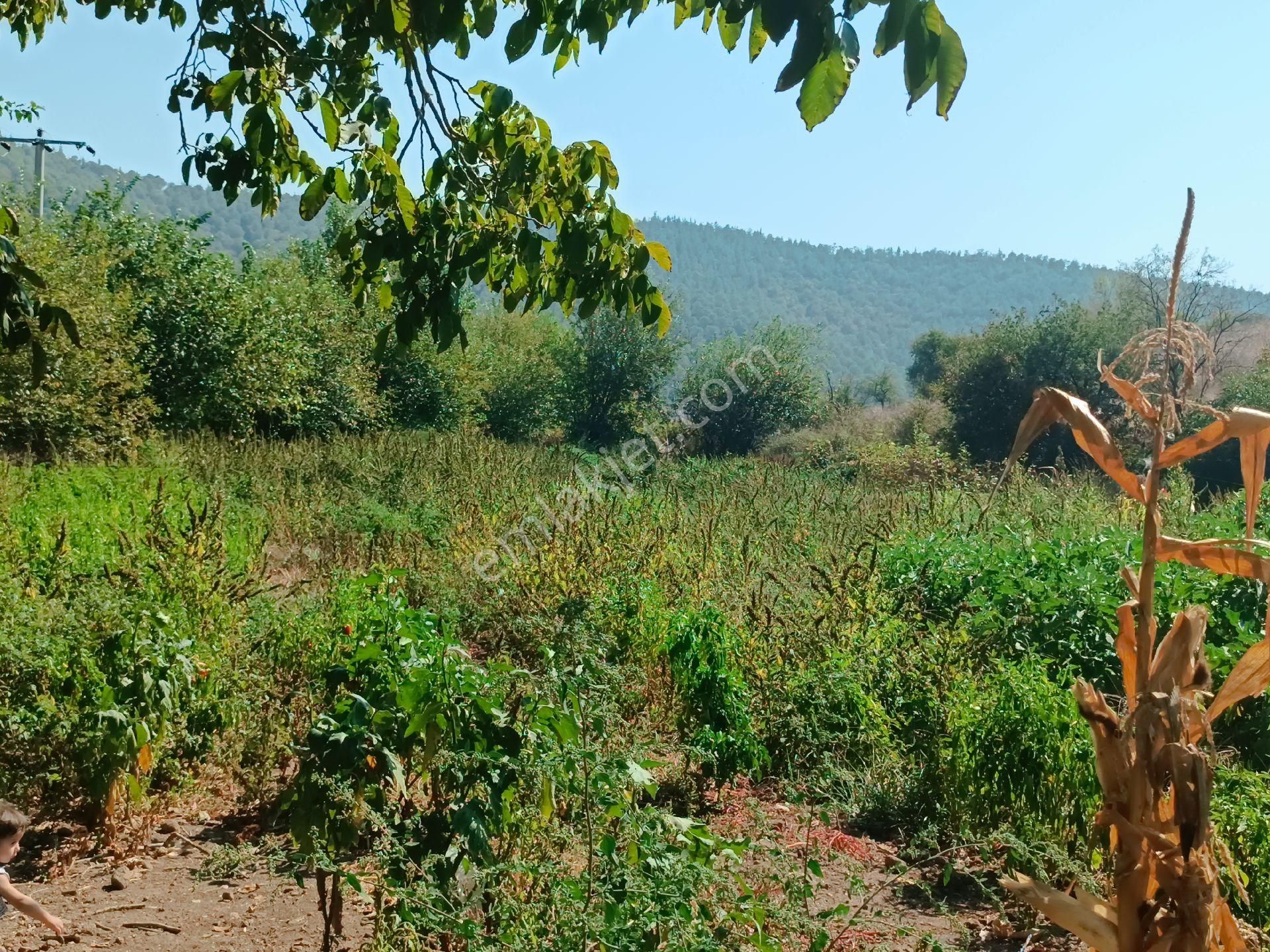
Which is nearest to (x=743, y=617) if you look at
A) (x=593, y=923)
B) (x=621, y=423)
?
(x=593, y=923)

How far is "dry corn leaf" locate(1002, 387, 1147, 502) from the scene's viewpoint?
1843mm

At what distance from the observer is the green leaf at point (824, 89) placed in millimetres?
1574

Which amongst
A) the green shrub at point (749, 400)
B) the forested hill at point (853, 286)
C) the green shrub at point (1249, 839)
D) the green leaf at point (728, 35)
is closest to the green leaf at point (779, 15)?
the green leaf at point (728, 35)

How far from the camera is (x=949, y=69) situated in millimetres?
1504

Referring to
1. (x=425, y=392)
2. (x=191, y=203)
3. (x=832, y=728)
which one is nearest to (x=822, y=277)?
(x=191, y=203)

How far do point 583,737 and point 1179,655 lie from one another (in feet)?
4.97

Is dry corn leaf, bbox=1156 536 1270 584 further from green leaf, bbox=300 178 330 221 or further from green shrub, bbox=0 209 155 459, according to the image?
green shrub, bbox=0 209 155 459

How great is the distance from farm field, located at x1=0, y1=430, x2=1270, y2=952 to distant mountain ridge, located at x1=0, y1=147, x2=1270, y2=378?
115369 mm

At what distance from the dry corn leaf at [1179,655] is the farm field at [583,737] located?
0.79 m

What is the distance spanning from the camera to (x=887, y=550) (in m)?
6.70

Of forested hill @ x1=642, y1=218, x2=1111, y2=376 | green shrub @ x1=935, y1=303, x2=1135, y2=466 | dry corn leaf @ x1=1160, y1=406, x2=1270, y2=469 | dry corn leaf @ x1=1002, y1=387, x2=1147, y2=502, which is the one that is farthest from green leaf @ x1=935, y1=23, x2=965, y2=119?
forested hill @ x1=642, y1=218, x2=1111, y2=376

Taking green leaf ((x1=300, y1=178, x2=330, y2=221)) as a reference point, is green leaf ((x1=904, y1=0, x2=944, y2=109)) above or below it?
above

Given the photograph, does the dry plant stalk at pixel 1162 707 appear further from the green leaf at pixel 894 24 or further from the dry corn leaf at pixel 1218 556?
the green leaf at pixel 894 24

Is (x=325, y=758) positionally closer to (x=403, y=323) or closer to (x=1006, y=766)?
(x=403, y=323)
